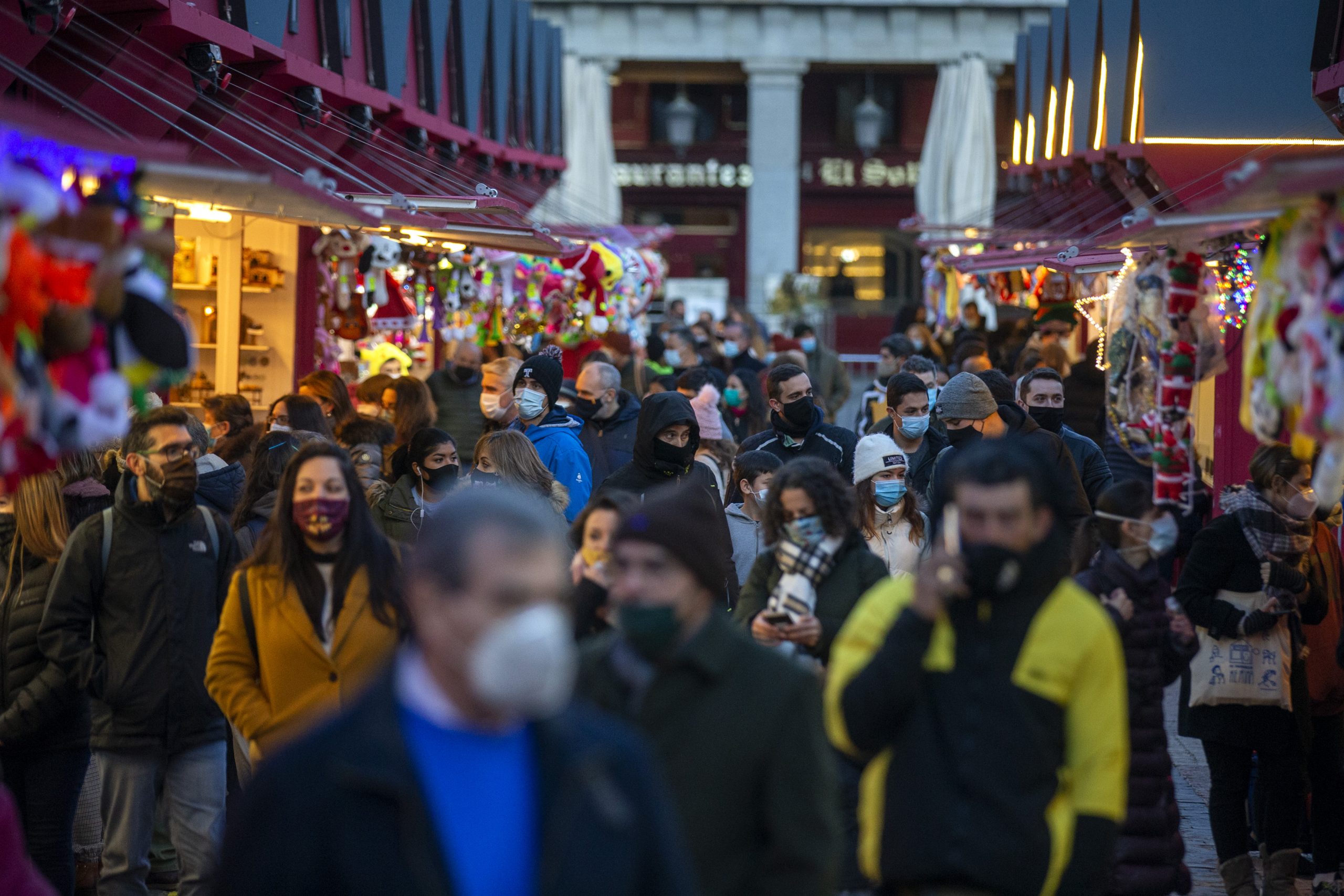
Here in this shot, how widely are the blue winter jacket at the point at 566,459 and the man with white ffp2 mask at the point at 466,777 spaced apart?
5.66m

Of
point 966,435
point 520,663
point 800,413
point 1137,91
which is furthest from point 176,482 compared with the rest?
point 1137,91

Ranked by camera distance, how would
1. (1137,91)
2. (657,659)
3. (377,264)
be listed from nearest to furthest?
1. (657,659)
2. (377,264)
3. (1137,91)

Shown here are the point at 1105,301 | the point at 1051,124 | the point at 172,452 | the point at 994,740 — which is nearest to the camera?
the point at 994,740

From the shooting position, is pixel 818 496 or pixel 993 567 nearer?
pixel 993 567

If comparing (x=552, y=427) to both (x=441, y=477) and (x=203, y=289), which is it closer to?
(x=441, y=477)

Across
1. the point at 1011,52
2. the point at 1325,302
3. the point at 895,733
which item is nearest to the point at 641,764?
the point at 895,733

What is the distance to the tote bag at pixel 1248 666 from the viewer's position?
6.45 meters

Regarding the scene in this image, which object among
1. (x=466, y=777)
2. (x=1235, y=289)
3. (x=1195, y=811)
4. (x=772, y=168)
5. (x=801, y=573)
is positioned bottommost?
(x=1195, y=811)

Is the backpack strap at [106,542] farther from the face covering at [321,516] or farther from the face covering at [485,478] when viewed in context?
the face covering at [485,478]

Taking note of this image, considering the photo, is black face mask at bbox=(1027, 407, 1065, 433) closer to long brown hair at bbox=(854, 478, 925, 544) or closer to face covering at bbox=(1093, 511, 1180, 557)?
long brown hair at bbox=(854, 478, 925, 544)

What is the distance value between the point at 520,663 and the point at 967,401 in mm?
5566

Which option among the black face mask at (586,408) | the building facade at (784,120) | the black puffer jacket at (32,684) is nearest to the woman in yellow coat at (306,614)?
the black puffer jacket at (32,684)

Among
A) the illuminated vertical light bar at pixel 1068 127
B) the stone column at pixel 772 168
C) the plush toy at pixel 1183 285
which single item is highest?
the stone column at pixel 772 168

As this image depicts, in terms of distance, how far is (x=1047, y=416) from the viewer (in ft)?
27.4
